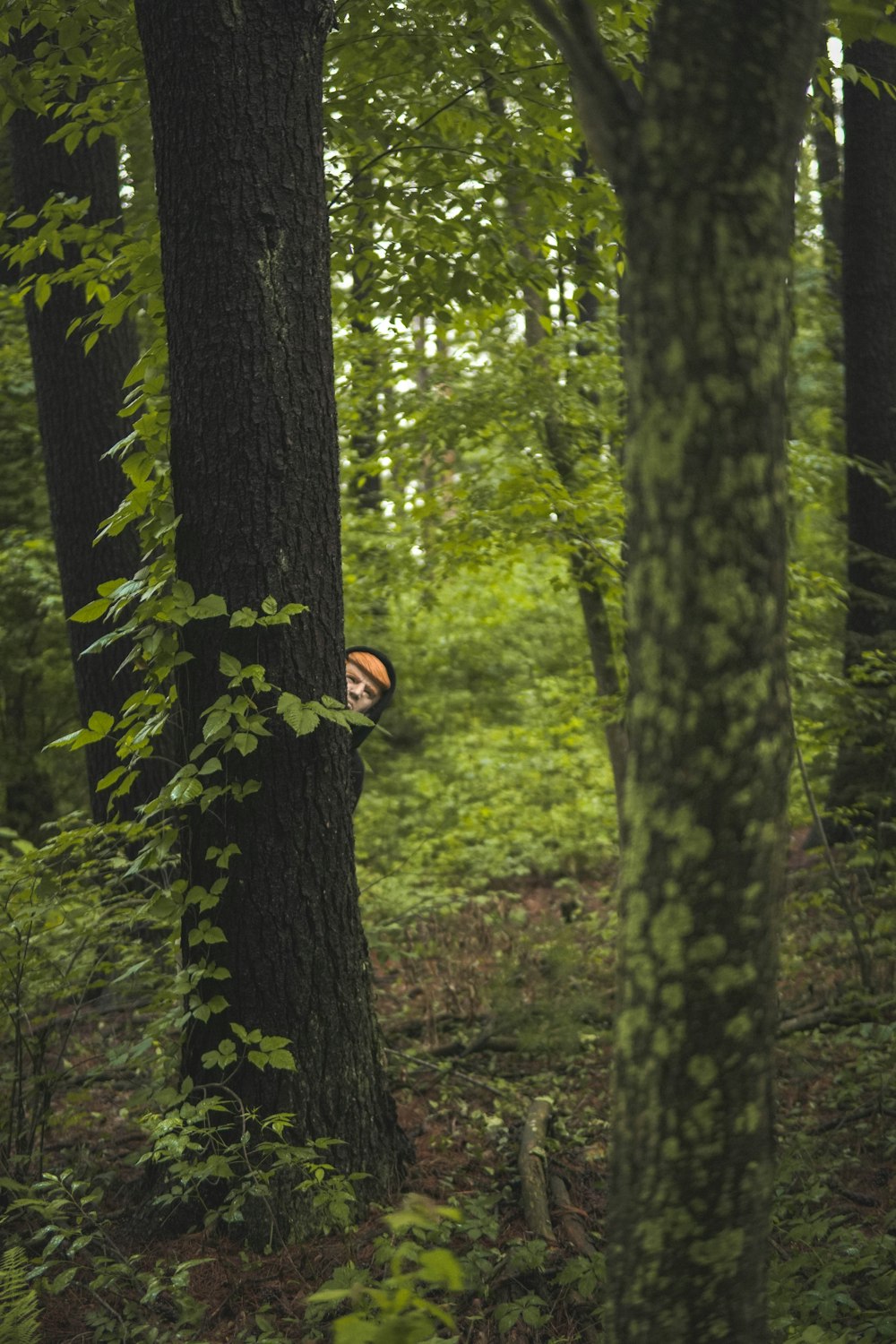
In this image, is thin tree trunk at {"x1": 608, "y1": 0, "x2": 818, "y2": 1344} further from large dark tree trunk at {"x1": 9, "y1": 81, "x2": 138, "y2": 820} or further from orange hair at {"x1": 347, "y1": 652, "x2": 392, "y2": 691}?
large dark tree trunk at {"x1": 9, "y1": 81, "x2": 138, "y2": 820}

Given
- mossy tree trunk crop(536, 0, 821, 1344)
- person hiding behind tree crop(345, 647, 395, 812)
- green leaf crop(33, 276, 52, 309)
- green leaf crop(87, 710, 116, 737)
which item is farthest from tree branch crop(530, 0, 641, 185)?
green leaf crop(33, 276, 52, 309)

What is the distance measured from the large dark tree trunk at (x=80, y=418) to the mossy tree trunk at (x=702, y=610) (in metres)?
5.91

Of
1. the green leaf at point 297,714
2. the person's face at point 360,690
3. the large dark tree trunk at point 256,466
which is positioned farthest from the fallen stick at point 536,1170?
the person's face at point 360,690

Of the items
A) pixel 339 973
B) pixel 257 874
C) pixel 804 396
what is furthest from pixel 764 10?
pixel 804 396

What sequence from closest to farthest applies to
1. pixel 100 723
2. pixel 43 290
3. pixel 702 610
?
pixel 702 610 < pixel 100 723 < pixel 43 290

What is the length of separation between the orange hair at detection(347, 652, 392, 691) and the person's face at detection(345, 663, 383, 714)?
2cm

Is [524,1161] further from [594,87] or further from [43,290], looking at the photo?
[43,290]

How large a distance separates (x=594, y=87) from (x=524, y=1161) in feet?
12.2

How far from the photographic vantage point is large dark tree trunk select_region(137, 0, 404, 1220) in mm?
3771

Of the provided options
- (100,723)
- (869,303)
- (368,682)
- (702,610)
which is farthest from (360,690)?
(869,303)

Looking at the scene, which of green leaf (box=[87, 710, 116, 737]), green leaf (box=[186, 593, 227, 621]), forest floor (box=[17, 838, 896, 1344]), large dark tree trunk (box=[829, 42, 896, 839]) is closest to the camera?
forest floor (box=[17, 838, 896, 1344])

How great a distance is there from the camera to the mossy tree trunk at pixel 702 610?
1996 millimetres

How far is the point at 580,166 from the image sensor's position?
404 inches

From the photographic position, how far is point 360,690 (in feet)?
18.3
